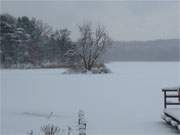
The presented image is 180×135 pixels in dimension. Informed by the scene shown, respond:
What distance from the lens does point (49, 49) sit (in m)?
10.3

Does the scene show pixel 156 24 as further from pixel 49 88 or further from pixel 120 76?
pixel 49 88

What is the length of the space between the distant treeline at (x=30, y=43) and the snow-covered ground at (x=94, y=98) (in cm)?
47

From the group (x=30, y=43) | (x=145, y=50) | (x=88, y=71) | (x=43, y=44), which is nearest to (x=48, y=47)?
(x=43, y=44)

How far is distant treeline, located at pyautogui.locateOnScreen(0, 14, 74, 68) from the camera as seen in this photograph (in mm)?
9875

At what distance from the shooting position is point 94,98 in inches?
273

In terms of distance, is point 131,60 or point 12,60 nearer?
point 131,60

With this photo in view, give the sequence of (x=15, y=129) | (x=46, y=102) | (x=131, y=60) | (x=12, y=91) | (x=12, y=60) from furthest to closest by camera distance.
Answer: (x=12, y=60), (x=131, y=60), (x=12, y=91), (x=46, y=102), (x=15, y=129)

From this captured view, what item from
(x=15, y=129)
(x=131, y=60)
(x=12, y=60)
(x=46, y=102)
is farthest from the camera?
(x=12, y=60)

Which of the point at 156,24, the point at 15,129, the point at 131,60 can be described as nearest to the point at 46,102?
the point at 15,129

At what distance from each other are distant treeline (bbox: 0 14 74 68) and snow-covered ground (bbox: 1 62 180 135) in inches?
18.3

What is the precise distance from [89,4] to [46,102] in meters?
3.76

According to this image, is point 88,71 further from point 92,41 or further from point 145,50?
point 145,50

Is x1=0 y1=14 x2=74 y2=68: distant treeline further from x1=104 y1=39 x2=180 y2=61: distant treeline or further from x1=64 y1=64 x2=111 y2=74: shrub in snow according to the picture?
x1=104 y1=39 x2=180 y2=61: distant treeline

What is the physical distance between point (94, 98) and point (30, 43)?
4.33 meters
